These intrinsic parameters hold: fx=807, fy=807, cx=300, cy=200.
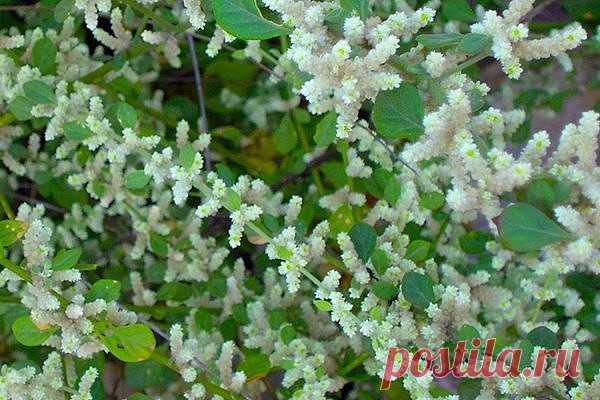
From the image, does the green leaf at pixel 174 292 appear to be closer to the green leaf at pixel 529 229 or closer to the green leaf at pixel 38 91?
the green leaf at pixel 38 91

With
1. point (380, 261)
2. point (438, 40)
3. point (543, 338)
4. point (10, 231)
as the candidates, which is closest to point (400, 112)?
point (438, 40)

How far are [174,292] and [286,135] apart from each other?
34cm

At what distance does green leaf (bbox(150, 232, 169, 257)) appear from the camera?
3.66 feet

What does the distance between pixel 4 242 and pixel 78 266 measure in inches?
4.5

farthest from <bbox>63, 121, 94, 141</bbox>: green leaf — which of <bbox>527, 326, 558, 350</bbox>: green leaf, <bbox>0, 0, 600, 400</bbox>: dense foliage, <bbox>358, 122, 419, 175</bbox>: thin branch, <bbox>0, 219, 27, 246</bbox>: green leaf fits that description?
<bbox>527, 326, 558, 350</bbox>: green leaf

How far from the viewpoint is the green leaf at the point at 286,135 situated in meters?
1.30

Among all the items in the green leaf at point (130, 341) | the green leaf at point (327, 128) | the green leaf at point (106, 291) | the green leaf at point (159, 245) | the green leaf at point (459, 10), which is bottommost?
the green leaf at point (159, 245)

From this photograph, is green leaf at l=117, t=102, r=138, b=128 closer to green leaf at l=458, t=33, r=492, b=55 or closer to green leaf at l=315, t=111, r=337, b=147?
green leaf at l=315, t=111, r=337, b=147

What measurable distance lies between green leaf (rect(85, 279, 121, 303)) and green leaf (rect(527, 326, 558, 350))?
450mm

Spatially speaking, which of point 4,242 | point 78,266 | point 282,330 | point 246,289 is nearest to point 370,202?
point 246,289

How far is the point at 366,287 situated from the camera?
89 centimetres

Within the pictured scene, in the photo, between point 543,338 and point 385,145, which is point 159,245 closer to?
point 385,145

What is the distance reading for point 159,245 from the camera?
3.67 ft

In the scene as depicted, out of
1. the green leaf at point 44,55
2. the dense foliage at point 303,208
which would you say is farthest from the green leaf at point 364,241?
the green leaf at point 44,55
